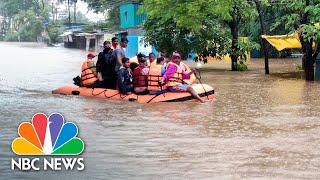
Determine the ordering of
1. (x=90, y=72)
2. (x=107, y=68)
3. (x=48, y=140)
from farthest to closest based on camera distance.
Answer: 1. (x=90, y=72)
2. (x=107, y=68)
3. (x=48, y=140)

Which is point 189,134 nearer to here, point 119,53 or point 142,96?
point 142,96

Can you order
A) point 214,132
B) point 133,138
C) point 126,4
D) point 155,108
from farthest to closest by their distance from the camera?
1. point 126,4
2. point 155,108
3. point 214,132
4. point 133,138

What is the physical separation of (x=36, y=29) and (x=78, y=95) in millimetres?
80686

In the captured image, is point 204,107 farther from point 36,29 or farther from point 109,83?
point 36,29

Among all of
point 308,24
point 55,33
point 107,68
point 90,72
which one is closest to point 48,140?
point 107,68

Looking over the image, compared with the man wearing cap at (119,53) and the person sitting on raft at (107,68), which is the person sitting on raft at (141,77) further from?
the person sitting on raft at (107,68)

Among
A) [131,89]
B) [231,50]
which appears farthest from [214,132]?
[231,50]

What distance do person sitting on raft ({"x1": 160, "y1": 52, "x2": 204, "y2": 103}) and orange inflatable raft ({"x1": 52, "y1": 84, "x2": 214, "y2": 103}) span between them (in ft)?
0.49

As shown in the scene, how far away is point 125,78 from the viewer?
13.9 m

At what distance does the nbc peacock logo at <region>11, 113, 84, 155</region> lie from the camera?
21.9ft

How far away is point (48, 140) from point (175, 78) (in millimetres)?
7201

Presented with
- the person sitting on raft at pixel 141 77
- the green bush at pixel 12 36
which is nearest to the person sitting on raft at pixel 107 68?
the person sitting on raft at pixel 141 77

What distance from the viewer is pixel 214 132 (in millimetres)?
9805

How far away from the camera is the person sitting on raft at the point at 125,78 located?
13.8m
